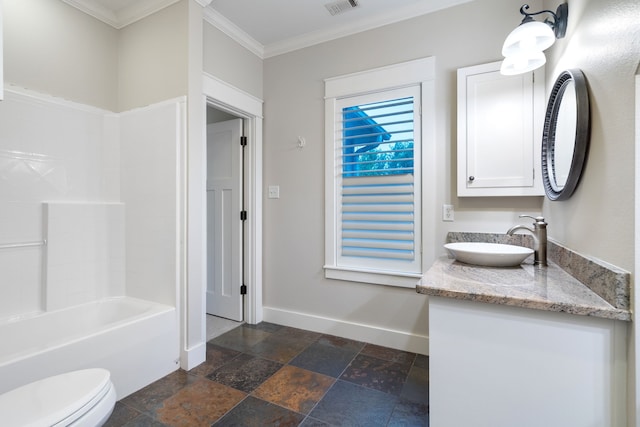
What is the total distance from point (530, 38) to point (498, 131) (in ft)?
1.92

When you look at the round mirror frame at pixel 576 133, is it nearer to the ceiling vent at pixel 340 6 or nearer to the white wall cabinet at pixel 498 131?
the white wall cabinet at pixel 498 131

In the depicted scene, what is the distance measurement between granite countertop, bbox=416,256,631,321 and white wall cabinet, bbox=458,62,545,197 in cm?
61

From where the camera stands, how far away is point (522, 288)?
111 cm

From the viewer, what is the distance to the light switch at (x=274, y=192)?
285cm

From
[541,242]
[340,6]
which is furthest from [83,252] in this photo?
[541,242]

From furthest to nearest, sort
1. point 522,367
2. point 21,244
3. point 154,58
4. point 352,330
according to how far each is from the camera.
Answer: point 352,330 → point 154,58 → point 21,244 → point 522,367

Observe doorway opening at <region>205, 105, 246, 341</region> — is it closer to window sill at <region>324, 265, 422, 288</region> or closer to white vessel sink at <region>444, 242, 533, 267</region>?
window sill at <region>324, 265, 422, 288</region>

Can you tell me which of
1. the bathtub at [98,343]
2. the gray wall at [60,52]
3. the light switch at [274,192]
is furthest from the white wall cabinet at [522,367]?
the gray wall at [60,52]

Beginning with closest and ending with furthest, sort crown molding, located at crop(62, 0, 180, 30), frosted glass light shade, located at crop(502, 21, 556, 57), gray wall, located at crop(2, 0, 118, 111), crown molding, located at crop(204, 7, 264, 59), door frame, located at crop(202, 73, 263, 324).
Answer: frosted glass light shade, located at crop(502, 21, 556, 57)
gray wall, located at crop(2, 0, 118, 111)
crown molding, located at crop(62, 0, 180, 30)
crown molding, located at crop(204, 7, 264, 59)
door frame, located at crop(202, 73, 263, 324)

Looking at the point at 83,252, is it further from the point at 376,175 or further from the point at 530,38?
the point at 530,38

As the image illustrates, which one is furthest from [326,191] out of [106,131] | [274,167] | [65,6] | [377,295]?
[65,6]

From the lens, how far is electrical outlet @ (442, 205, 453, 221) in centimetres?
213

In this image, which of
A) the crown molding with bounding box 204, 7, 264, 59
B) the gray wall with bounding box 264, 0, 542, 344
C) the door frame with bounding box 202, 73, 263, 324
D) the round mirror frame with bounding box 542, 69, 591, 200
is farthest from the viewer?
the door frame with bounding box 202, 73, 263, 324

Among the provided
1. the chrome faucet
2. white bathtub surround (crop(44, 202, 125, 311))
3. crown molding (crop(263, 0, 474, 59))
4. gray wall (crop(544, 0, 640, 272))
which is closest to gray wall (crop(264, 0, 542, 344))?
crown molding (crop(263, 0, 474, 59))
